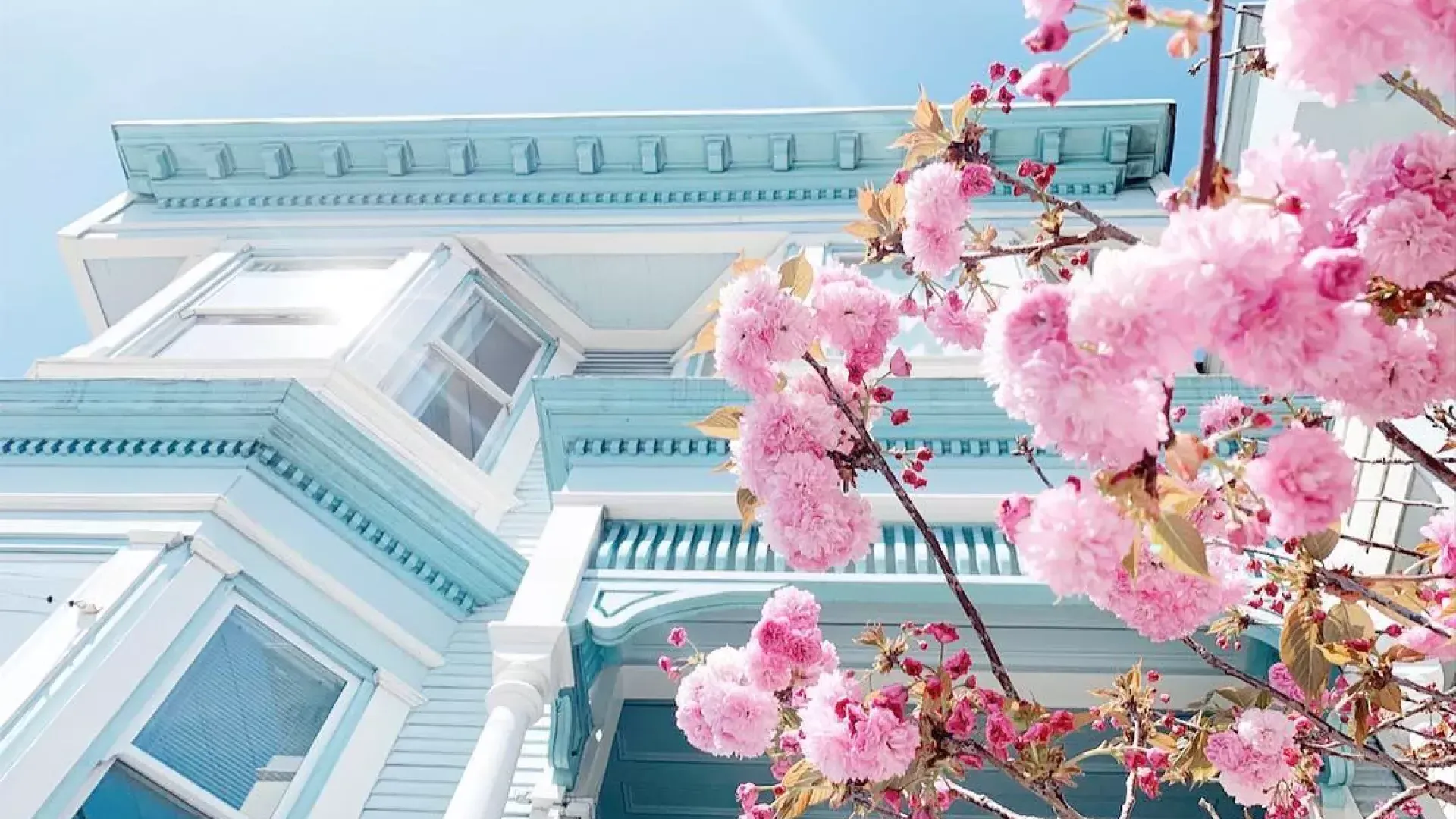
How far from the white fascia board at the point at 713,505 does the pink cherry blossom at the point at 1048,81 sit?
3.04 m

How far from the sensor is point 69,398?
6113 millimetres

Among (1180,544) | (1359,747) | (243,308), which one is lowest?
(1180,544)

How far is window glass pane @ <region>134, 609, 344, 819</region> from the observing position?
185 inches

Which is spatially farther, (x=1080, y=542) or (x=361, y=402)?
(x=361, y=402)

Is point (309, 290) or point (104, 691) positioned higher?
point (309, 290)

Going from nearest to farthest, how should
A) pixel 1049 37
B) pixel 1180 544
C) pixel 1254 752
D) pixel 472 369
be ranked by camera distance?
pixel 1180 544 → pixel 1049 37 → pixel 1254 752 → pixel 472 369

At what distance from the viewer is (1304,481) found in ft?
5.44

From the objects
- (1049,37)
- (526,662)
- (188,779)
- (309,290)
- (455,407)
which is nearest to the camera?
(1049,37)

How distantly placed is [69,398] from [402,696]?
110 inches

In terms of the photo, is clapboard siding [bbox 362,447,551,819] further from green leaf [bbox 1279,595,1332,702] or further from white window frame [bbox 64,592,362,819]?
green leaf [bbox 1279,595,1332,702]

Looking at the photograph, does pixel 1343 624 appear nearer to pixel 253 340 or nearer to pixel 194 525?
pixel 194 525

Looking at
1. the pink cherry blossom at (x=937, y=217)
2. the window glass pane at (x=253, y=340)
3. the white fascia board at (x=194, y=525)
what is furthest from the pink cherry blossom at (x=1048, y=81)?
the window glass pane at (x=253, y=340)

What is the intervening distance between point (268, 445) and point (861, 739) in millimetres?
4716

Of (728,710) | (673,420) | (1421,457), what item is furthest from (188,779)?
(1421,457)
